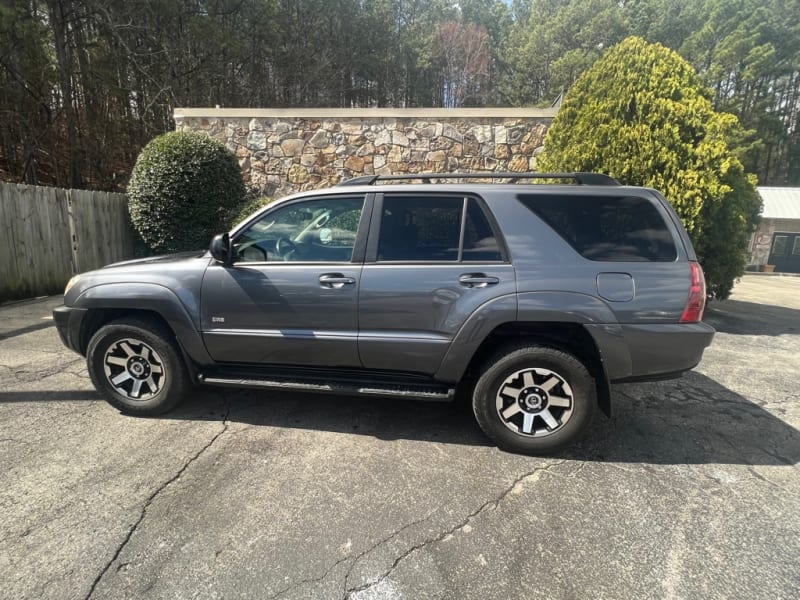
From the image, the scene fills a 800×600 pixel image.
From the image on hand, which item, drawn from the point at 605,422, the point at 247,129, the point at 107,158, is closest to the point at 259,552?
the point at 605,422

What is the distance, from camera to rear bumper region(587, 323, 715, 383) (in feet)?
8.76

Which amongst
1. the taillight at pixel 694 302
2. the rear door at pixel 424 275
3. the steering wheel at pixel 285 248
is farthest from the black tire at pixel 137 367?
the taillight at pixel 694 302

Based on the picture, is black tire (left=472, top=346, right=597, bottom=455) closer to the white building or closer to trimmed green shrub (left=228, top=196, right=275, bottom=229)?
trimmed green shrub (left=228, top=196, right=275, bottom=229)

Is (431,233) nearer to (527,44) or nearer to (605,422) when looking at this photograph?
(605,422)

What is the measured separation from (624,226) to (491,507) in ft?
6.34

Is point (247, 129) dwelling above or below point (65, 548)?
above

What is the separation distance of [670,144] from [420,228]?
451 cm

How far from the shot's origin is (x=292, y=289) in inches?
118

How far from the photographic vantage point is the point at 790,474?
2.72 metres

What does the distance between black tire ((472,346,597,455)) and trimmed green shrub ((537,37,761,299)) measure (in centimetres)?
414

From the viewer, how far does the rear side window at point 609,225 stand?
9.00ft

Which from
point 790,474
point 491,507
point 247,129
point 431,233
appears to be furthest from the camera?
point 247,129

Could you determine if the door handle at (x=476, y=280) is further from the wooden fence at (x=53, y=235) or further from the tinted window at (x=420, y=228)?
the wooden fence at (x=53, y=235)

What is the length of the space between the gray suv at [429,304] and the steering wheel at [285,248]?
0.4 inches
